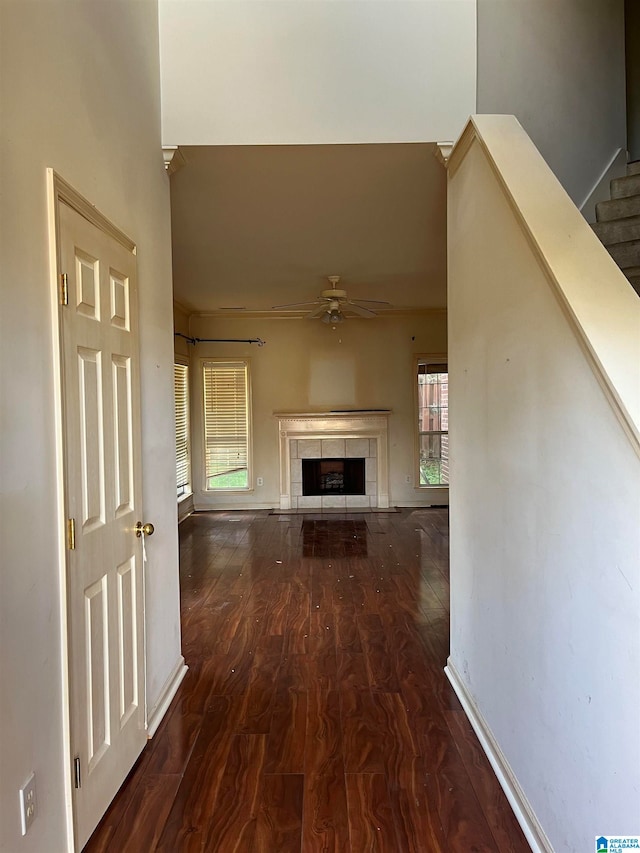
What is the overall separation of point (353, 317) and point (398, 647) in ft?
16.0

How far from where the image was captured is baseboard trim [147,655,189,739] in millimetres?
2153

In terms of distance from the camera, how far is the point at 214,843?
1.59m

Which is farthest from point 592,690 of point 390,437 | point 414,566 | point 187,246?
point 390,437

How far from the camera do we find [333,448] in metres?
6.91

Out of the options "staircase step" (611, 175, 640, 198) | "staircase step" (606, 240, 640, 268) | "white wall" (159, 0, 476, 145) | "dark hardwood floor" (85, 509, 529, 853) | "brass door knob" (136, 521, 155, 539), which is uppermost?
"white wall" (159, 0, 476, 145)

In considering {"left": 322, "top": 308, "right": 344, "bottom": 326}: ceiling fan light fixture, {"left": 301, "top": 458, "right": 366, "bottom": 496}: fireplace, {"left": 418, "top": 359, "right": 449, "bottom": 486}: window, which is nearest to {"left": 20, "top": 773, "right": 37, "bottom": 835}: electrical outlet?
{"left": 322, "top": 308, "right": 344, "bottom": 326}: ceiling fan light fixture

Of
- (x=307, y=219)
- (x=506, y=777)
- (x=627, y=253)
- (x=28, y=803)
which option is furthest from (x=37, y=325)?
(x=627, y=253)

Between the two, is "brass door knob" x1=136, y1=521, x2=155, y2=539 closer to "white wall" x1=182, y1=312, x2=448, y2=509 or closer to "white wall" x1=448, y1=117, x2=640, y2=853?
"white wall" x1=448, y1=117, x2=640, y2=853

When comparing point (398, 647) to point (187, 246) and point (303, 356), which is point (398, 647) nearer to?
point (187, 246)

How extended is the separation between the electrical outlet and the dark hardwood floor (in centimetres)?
48

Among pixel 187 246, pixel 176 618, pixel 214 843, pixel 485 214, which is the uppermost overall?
pixel 187 246

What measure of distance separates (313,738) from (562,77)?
3793mm

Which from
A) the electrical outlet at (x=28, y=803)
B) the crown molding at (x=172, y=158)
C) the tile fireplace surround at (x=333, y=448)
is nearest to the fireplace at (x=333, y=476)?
the tile fireplace surround at (x=333, y=448)

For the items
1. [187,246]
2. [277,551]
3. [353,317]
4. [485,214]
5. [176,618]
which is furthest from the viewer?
[353,317]
